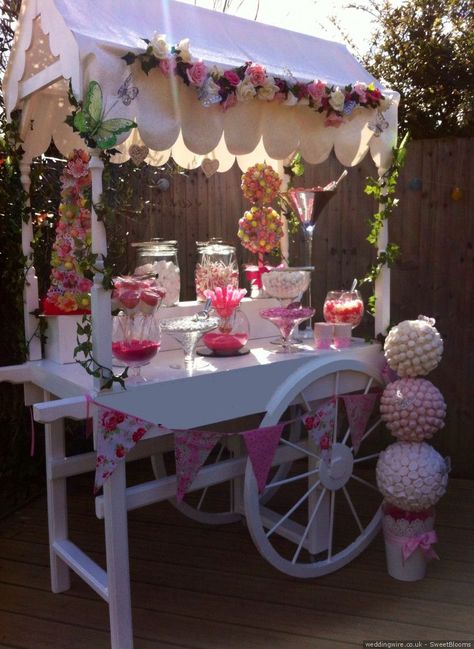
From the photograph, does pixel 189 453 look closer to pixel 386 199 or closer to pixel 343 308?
pixel 343 308

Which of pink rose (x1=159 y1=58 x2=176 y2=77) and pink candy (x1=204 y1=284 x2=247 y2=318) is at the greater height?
pink rose (x1=159 y1=58 x2=176 y2=77)

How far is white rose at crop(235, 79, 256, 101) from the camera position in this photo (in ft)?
6.37

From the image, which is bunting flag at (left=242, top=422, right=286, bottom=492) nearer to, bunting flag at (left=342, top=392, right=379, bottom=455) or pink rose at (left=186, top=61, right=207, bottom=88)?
bunting flag at (left=342, top=392, right=379, bottom=455)

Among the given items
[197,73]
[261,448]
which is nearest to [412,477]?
[261,448]

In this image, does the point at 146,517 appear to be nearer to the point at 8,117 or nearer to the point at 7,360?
the point at 7,360

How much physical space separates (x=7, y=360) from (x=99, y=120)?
152cm

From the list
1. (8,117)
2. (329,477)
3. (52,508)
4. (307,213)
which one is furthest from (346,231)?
(52,508)

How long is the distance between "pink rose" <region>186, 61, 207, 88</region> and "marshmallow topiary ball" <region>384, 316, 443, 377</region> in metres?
1.07

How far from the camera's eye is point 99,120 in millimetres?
1639

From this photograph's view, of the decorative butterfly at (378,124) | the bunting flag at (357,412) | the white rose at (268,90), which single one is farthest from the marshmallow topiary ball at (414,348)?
the white rose at (268,90)

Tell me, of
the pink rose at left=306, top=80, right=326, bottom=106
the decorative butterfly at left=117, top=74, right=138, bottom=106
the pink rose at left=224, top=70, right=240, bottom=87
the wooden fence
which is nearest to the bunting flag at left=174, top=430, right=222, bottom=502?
the decorative butterfly at left=117, top=74, right=138, bottom=106

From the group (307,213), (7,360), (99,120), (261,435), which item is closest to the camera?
(99,120)

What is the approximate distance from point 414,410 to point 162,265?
1069 millimetres

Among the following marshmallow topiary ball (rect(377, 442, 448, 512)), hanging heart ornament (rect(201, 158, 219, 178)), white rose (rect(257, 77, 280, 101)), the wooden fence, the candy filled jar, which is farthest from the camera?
the wooden fence
